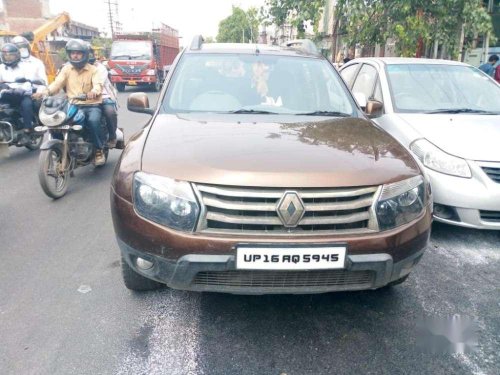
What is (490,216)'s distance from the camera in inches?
144

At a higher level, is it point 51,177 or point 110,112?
point 110,112

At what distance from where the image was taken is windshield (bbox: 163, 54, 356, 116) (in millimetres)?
3307

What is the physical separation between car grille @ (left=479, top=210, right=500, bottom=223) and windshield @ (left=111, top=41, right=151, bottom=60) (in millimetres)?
18274

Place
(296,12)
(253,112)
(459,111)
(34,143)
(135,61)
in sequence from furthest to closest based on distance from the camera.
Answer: (135,61) < (296,12) < (34,143) < (459,111) < (253,112)

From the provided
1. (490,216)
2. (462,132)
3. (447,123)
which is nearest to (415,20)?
(447,123)

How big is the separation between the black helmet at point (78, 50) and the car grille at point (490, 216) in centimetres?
474

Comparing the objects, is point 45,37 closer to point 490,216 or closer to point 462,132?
point 462,132

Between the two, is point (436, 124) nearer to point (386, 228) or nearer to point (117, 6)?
point (386, 228)

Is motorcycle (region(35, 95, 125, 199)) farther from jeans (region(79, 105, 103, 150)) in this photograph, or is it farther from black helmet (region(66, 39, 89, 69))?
black helmet (region(66, 39, 89, 69))

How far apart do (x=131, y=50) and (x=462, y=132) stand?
727 inches

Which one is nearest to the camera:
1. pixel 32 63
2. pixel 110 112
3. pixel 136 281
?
pixel 136 281

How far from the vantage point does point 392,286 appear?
3014mm

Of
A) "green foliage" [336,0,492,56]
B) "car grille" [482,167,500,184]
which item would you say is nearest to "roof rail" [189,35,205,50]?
"car grille" [482,167,500,184]

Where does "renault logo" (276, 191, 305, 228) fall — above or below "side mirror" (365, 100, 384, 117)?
below
